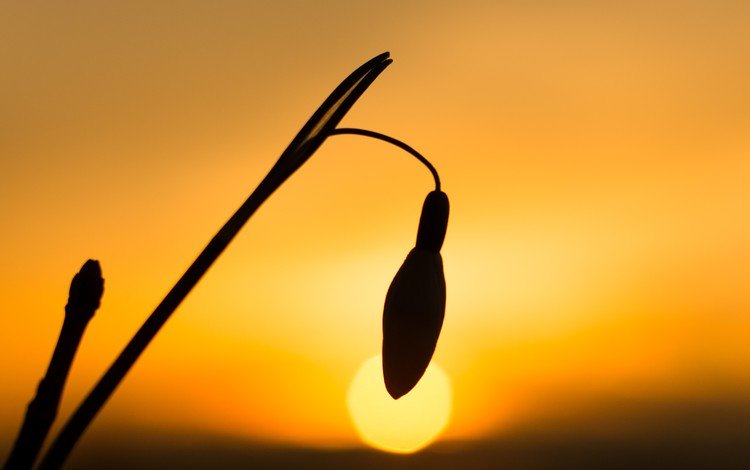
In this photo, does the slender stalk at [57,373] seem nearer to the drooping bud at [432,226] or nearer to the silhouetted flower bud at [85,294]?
the silhouetted flower bud at [85,294]

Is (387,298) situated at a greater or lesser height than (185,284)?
greater

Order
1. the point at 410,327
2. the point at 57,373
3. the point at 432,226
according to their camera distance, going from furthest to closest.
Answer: the point at 432,226 → the point at 410,327 → the point at 57,373

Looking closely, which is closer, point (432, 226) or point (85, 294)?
point (85, 294)

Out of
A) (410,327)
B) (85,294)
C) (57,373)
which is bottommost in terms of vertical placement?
(57,373)

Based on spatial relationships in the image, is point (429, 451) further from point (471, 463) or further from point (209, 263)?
point (209, 263)

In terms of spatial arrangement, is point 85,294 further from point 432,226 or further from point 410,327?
point 432,226

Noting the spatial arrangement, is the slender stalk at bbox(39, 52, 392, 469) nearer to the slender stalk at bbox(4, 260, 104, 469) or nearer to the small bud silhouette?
the slender stalk at bbox(4, 260, 104, 469)

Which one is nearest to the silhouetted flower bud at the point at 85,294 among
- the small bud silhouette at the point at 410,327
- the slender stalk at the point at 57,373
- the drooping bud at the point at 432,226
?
the slender stalk at the point at 57,373

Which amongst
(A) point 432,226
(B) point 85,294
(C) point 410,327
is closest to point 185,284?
(B) point 85,294
